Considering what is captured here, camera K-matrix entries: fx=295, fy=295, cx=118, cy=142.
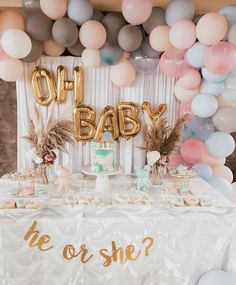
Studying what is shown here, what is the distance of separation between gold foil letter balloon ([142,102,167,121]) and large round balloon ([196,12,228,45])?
633mm

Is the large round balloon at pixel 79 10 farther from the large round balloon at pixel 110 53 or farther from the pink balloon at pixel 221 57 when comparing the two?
the pink balloon at pixel 221 57

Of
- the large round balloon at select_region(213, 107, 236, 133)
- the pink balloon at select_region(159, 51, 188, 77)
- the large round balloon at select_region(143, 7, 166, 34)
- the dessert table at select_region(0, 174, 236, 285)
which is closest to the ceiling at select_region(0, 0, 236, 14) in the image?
the large round balloon at select_region(143, 7, 166, 34)

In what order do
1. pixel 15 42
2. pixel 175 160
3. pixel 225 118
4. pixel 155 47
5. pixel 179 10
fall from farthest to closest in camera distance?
1. pixel 175 160
2. pixel 225 118
3. pixel 155 47
4. pixel 179 10
5. pixel 15 42

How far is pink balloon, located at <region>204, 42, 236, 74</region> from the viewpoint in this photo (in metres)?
2.05

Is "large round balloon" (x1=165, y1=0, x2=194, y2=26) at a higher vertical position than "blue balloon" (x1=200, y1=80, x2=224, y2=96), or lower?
higher

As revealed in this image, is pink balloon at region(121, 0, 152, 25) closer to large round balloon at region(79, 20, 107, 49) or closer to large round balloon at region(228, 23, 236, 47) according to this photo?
large round balloon at region(79, 20, 107, 49)

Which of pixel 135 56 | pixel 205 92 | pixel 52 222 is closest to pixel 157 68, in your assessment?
pixel 135 56

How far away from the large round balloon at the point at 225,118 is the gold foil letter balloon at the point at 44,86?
1.34 m

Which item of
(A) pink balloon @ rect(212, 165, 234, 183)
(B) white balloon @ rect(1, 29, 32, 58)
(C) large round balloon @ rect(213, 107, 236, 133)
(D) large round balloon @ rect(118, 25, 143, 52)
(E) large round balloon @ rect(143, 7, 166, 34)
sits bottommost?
(A) pink balloon @ rect(212, 165, 234, 183)

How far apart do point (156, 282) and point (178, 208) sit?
0.47 meters

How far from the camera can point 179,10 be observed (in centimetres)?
213

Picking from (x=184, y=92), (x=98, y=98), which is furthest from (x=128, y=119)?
(x=184, y=92)

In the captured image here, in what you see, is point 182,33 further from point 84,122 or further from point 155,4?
point 84,122

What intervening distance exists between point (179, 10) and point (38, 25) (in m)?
1.01
